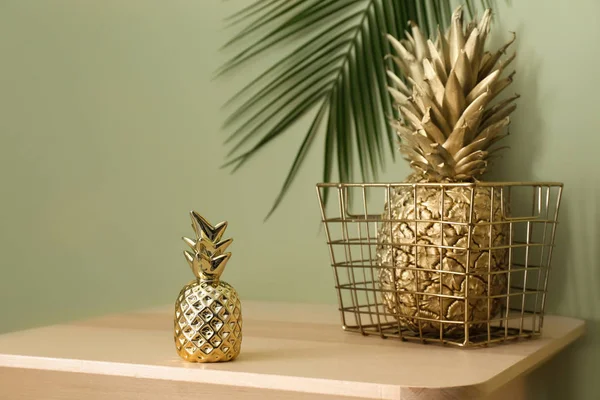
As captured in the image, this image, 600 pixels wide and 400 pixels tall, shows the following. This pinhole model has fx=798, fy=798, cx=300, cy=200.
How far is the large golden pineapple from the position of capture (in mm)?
942

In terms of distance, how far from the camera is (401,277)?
979mm

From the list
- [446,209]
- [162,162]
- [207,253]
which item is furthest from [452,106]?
[162,162]

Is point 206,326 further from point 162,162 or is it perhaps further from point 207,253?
point 162,162

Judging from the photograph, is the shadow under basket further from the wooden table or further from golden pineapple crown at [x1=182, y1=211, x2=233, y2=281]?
golden pineapple crown at [x1=182, y1=211, x2=233, y2=281]

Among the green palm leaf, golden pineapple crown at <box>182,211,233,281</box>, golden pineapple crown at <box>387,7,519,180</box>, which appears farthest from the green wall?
golden pineapple crown at <box>182,211,233,281</box>

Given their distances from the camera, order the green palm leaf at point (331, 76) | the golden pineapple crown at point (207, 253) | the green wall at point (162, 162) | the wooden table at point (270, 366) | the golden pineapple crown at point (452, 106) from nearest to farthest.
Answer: the wooden table at point (270, 366)
the golden pineapple crown at point (207, 253)
the golden pineapple crown at point (452, 106)
the green wall at point (162, 162)
the green palm leaf at point (331, 76)

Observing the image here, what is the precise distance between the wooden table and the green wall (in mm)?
247

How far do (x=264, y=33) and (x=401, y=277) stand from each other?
1.99 ft

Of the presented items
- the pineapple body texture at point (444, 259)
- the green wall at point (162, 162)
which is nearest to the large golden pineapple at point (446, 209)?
the pineapple body texture at point (444, 259)

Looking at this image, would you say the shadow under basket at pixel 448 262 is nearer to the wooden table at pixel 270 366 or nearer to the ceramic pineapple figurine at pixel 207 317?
the wooden table at pixel 270 366

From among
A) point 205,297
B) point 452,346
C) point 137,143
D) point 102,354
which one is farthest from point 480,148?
point 137,143

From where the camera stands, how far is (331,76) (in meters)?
1.34

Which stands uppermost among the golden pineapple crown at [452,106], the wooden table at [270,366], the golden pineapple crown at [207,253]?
the golden pineapple crown at [452,106]

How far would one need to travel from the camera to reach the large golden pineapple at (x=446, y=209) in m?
0.94
